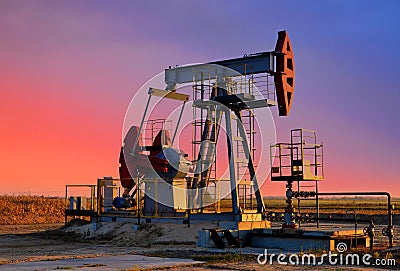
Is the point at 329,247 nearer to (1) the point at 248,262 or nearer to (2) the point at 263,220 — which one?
(1) the point at 248,262

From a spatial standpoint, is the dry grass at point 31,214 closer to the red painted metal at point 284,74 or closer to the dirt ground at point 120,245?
the dirt ground at point 120,245

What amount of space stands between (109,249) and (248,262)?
451 centimetres

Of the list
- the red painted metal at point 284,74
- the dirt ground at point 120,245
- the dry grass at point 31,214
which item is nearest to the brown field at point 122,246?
the dirt ground at point 120,245

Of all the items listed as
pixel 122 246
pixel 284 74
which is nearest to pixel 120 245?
pixel 122 246

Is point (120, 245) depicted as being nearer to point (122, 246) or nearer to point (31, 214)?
point (122, 246)

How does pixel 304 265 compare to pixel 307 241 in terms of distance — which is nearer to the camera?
pixel 304 265

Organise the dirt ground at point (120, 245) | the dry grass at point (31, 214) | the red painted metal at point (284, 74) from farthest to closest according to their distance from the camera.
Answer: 1. the dry grass at point (31, 214)
2. the red painted metal at point (284, 74)
3. the dirt ground at point (120, 245)

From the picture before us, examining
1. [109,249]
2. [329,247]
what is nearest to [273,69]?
[329,247]

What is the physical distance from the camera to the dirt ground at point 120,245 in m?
10.3

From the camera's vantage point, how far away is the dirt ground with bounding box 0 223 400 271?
33.9 feet

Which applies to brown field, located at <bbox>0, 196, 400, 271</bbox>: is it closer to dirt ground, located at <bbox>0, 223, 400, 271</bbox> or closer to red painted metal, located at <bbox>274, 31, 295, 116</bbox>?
dirt ground, located at <bbox>0, 223, 400, 271</bbox>

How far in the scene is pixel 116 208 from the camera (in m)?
18.7

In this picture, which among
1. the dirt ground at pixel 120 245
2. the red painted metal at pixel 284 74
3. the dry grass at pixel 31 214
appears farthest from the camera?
the dry grass at pixel 31 214

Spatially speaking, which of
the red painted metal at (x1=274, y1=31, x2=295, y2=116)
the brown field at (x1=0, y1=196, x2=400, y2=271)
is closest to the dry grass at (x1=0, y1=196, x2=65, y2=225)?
the brown field at (x1=0, y1=196, x2=400, y2=271)
